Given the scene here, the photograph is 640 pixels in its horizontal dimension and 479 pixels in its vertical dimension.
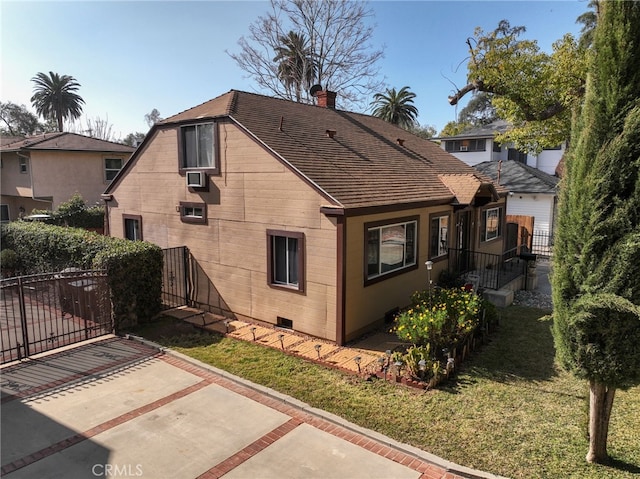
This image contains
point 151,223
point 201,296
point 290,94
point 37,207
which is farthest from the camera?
point 290,94

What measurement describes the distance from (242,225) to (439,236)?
6294 mm

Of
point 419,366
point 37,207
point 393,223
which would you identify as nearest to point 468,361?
point 419,366

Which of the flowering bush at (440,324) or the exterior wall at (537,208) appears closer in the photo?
the flowering bush at (440,324)

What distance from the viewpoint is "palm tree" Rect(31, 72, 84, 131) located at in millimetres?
55750

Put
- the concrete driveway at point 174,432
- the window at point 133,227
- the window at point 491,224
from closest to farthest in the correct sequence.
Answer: the concrete driveway at point 174,432 → the window at point 133,227 → the window at point 491,224

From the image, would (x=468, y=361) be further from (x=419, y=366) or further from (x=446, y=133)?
(x=446, y=133)

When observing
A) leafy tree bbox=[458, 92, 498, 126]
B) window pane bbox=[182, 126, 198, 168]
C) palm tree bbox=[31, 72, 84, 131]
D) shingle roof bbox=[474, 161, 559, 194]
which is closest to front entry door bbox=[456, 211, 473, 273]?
window pane bbox=[182, 126, 198, 168]

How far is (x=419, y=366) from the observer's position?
26.0ft

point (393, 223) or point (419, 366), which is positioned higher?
point (393, 223)

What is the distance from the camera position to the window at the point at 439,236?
13.2 meters

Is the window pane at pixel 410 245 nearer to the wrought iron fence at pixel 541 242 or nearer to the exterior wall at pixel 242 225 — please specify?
the exterior wall at pixel 242 225

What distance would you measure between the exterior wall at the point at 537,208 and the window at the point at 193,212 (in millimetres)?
19265

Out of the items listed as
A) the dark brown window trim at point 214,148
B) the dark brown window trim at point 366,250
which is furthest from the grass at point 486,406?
the dark brown window trim at point 214,148

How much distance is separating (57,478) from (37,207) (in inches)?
1086
